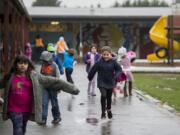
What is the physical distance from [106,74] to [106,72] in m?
0.04

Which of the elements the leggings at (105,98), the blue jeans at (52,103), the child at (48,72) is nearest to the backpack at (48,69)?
the child at (48,72)

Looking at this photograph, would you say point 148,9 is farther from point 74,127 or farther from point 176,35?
point 74,127

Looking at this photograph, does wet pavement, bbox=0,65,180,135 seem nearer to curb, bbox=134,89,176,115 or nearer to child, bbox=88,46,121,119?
curb, bbox=134,89,176,115

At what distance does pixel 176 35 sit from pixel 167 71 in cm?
828

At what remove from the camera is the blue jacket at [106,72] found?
13.6 metres

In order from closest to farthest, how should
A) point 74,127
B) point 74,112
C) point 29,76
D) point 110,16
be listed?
point 29,76 → point 74,127 → point 74,112 → point 110,16

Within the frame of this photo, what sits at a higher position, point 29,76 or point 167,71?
Answer: point 29,76

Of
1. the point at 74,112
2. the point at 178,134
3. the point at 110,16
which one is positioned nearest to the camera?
the point at 178,134

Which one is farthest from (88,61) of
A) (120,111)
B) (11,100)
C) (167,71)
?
(167,71)

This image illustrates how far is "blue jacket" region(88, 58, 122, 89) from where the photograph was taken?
13.6m

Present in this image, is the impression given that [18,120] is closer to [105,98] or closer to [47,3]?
[105,98]

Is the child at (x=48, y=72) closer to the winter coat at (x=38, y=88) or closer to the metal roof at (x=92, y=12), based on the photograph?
the winter coat at (x=38, y=88)

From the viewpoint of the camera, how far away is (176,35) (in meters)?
39.8

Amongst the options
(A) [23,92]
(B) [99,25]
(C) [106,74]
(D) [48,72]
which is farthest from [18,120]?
(B) [99,25]
